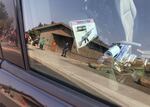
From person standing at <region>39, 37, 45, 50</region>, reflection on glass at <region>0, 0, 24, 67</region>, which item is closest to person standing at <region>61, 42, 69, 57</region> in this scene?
person standing at <region>39, 37, 45, 50</region>

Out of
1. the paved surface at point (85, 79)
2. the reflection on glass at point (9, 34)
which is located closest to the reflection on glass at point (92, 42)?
the paved surface at point (85, 79)

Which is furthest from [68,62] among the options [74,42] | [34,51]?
[34,51]

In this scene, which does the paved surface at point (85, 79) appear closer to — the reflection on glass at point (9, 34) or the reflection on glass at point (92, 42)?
the reflection on glass at point (92, 42)

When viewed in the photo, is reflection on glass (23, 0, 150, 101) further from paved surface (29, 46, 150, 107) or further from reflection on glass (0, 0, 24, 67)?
reflection on glass (0, 0, 24, 67)

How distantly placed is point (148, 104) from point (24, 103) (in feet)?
3.44

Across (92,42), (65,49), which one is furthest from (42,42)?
(92,42)

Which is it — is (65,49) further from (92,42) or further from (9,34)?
(9,34)

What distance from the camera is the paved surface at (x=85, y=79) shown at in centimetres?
206

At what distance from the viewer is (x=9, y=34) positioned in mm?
3217

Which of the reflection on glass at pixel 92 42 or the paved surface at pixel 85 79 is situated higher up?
the reflection on glass at pixel 92 42

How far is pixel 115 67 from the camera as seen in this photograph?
2.24 metres

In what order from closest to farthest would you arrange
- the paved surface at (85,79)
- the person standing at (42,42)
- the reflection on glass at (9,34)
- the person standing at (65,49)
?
the paved surface at (85,79) < the person standing at (65,49) < the person standing at (42,42) < the reflection on glass at (9,34)

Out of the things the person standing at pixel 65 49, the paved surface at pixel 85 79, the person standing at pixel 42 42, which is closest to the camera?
the paved surface at pixel 85 79

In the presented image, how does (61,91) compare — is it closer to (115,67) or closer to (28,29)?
(115,67)
